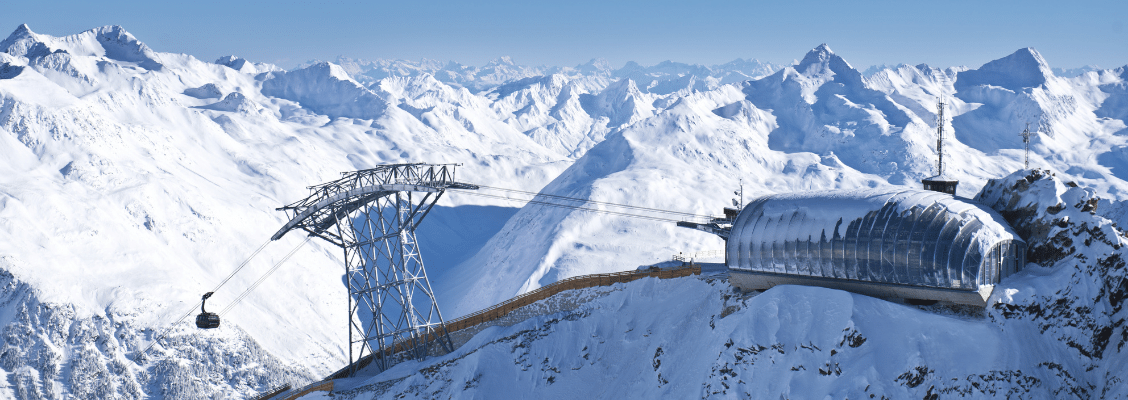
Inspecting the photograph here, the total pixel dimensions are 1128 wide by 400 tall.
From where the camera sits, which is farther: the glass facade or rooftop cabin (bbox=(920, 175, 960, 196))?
rooftop cabin (bbox=(920, 175, 960, 196))

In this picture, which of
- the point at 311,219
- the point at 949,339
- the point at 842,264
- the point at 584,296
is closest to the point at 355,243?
the point at 311,219

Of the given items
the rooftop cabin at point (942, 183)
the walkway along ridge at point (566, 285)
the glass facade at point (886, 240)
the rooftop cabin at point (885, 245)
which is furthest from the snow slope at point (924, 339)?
the walkway along ridge at point (566, 285)

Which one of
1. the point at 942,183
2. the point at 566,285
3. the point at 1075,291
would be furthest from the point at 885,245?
the point at 566,285

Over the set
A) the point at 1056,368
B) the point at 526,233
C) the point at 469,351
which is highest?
the point at 526,233

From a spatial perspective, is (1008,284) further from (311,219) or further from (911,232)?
(311,219)

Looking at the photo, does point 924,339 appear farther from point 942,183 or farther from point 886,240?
point 942,183

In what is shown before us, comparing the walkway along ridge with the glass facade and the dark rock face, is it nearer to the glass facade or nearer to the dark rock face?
the glass facade

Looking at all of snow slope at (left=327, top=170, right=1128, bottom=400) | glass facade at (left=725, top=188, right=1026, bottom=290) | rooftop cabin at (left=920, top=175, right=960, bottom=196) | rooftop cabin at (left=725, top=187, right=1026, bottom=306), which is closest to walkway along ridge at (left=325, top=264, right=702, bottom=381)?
snow slope at (left=327, top=170, right=1128, bottom=400)
